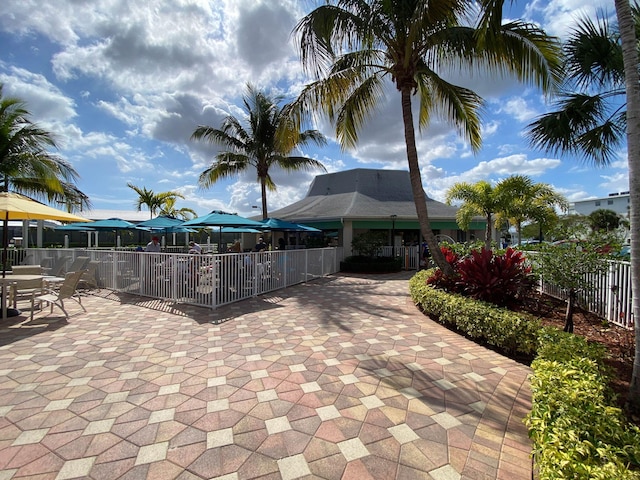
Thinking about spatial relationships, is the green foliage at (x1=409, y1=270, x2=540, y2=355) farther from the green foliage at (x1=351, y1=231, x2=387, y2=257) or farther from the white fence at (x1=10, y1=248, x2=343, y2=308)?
the green foliage at (x1=351, y1=231, x2=387, y2=257)

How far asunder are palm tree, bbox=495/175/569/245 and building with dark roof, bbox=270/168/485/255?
3.92m

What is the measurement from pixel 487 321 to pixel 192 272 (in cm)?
673

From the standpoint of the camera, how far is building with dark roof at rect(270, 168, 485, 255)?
16.5 metres

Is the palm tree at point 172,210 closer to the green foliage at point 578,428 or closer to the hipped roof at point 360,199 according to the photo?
the hipped roof at point 360,199

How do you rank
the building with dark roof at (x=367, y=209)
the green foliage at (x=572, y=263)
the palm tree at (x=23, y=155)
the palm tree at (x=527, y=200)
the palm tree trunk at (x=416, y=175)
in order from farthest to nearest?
the building with dark roof at (x=367, y=209)
the palm tree at (x=527, y=200)
the palm tree at (x=23, y=155)
the palm tree trunk at (x=416, y=175)
the green foliage at (x=572, y=263)

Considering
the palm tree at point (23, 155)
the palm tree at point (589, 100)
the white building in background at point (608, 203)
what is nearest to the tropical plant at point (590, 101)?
the palm tree at point (589, 100)

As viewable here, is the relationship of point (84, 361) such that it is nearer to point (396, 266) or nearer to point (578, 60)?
point (578, 60)

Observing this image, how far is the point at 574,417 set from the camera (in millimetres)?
2133

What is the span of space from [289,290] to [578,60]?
9526 mm

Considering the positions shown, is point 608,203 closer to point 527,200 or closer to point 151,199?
point 527,200

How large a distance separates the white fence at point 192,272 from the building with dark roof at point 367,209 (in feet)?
17.9

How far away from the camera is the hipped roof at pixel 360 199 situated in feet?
55.5

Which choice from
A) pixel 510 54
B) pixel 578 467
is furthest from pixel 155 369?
pixel 510 54

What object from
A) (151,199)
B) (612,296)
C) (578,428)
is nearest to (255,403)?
(578,428)
